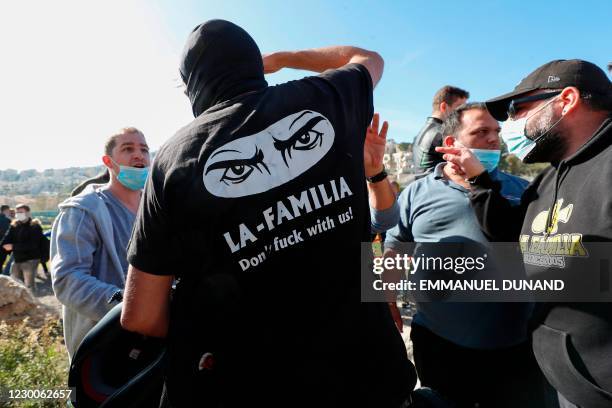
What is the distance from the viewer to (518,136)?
221 cm

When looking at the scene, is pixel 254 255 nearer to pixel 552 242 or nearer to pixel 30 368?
pixel 552 242

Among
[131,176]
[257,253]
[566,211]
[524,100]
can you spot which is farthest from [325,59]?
[131,176]

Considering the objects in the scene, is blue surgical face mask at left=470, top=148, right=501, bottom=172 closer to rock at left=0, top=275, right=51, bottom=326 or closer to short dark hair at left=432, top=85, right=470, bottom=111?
short dark hair at left=432, top=85, right=470, bottom=111

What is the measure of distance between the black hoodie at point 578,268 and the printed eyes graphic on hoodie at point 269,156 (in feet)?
3.99

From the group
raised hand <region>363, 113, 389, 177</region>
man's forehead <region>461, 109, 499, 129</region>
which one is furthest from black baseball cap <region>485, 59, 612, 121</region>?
raised hand <region>363, 113, 389, 177</region>

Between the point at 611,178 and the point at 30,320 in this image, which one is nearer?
the point at 611,178

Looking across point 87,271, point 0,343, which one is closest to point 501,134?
point 87,271

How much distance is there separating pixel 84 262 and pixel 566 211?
286cm

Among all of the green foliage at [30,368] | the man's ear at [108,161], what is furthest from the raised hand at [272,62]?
the green foliage at [30,368]

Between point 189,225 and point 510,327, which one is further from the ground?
point 189,225

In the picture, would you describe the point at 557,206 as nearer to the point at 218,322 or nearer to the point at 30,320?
the point at 218,322

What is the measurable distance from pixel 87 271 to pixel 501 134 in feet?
9.65

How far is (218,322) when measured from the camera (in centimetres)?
122

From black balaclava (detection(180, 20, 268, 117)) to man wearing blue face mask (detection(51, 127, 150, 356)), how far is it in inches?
59.0
